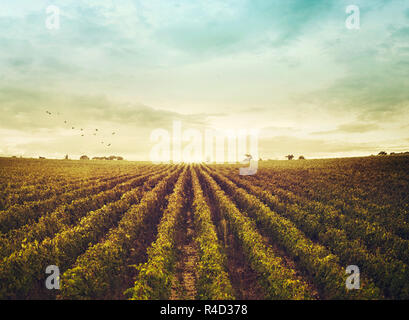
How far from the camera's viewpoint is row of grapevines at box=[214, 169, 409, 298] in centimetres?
758

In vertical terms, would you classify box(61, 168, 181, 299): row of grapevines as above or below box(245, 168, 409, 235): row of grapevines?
below

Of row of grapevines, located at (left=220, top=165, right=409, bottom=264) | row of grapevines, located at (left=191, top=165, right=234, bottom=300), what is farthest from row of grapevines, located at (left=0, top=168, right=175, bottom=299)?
row of grapevines, located at (left=220, top=165, right=409, bottom=264)

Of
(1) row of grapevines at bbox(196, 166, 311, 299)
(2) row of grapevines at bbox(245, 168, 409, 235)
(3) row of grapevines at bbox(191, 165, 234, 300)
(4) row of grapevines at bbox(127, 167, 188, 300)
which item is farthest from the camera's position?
(2) row of grapevines at bbox(245, 168, 409, 235)

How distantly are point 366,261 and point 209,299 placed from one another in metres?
6.84

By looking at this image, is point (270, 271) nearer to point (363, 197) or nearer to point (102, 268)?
point (102, 268)

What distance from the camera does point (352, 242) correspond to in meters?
9.92

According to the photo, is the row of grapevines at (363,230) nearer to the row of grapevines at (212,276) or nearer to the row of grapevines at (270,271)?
the row of grapevines at (270,271)

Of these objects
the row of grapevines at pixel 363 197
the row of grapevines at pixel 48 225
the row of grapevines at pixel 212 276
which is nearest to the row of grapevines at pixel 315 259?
the row of grapevines at pixel 212 276

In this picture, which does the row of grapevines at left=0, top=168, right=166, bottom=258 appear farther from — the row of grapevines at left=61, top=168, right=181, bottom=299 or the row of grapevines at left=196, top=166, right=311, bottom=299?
the row of grapevines at left=196, top=166, right=311, bottom=299

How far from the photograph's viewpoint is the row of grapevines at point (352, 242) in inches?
298

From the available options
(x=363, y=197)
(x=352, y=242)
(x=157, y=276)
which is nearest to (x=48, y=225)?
(x=157, y=276)

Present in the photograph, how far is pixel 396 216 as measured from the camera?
1333 cm

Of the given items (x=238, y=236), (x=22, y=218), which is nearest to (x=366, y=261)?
(x=238, y=236)
